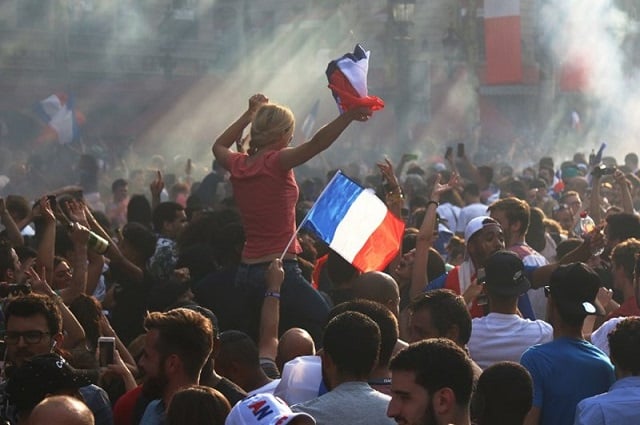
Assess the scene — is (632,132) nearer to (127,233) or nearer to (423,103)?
(423,103)

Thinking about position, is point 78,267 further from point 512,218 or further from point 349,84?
point 512,218

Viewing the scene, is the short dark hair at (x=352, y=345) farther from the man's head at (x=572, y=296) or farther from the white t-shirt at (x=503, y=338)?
the white t-shirt at (x=503, y=338)

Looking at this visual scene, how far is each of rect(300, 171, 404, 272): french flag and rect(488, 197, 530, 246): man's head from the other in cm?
63

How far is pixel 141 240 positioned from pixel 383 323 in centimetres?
408

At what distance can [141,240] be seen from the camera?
31.6 feet

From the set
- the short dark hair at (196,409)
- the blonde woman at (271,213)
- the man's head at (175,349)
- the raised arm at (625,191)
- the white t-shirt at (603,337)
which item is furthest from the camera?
the raised arm at (625,191)

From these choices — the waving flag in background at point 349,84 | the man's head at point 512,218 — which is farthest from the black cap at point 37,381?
the man's head at point 512,218

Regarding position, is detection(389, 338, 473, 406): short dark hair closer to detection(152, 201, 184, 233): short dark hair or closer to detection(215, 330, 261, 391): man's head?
detection(215, 330, 261, 391): man's head

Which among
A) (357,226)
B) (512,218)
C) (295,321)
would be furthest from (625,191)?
(295,321)

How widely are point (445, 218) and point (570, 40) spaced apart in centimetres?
4002

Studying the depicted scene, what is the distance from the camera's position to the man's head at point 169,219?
1121 cm

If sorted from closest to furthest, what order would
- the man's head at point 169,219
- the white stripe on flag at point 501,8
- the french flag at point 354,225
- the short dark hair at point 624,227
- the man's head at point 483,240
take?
the man's head at point 483,240, the french flag at point 354,225, the short dark hair at point 624,227, the man's head at point 169,219, the white stripe on flag at point 501,8

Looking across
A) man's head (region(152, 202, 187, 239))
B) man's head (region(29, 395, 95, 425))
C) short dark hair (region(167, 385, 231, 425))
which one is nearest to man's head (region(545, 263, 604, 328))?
short dark hair (region(167, 385, 231, 425))

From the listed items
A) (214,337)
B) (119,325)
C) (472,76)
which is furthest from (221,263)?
(472,76)
